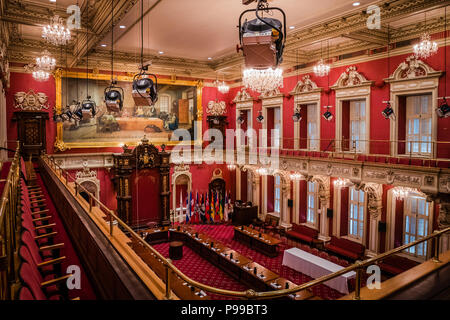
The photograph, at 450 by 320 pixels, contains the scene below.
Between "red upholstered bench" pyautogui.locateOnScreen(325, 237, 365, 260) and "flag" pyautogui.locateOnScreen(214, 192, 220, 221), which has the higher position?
"flag" pyautogui.locateOnScreen(214, 192, 220, 221)

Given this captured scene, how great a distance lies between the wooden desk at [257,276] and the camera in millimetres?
8141

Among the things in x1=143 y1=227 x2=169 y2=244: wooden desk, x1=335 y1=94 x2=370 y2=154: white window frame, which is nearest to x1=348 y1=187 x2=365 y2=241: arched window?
x1=335 y1=94 x2=370 y2=154: white window frame

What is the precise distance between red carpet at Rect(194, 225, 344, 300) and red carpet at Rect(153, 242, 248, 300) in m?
1.54

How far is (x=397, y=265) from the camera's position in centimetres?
978

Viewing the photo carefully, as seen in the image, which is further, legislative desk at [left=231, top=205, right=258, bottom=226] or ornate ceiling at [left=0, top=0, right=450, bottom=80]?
legislative desk at [left=231, top=205, right=258, bottom=226]

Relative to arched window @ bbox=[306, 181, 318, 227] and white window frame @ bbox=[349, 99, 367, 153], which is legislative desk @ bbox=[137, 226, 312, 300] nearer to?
arched window @ bbox=[306, 181, 318, 227]

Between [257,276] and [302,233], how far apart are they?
5.37 metres

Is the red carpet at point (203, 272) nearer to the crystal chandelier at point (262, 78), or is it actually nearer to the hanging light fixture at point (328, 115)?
the crystal chandelier at point (262, 78)

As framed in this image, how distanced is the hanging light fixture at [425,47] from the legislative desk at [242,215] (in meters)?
9.15

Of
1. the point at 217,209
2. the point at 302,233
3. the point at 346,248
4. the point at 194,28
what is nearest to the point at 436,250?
the point at 346,248

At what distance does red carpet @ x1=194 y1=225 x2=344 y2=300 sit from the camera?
28.5 ft

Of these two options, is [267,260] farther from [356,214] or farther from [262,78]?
[262,78]

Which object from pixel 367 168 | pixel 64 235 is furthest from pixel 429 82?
pixel 64 235

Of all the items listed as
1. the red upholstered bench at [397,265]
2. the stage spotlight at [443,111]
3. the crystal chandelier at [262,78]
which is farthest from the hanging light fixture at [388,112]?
the red upholstered bench at [397,265]
